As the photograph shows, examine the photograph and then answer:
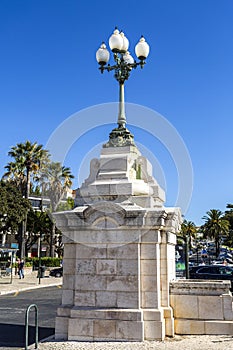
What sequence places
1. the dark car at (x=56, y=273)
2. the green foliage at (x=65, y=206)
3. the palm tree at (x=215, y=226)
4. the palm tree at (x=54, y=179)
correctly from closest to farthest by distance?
the green foliage at (x=65, y=206) → the dark car at (x=56, y=273) → the palm tree at (x=54, y=179) → the palm tree at (x=215, y=226)

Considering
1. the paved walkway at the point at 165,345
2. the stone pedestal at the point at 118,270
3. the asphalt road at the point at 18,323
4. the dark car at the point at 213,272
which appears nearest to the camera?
the paved walkway at the point at 165,345

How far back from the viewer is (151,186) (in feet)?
33.2

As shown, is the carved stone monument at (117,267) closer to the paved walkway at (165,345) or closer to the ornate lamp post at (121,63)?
the paved walkway at (165,345)

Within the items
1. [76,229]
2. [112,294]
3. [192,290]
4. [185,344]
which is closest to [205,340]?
[185,344]

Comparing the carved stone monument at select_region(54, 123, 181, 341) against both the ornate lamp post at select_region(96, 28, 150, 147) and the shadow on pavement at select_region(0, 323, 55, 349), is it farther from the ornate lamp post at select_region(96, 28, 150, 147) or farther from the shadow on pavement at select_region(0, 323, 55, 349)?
the ornate lamp post at select_region(96, 28, 150, 147)

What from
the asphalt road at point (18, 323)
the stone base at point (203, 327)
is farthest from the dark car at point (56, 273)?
the stone base at point (203, 327)

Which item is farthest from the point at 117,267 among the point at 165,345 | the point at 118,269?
the point at 165,345

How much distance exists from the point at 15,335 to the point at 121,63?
322 inches

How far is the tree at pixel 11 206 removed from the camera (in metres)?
38.2

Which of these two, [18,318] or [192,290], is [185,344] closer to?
[192,290]

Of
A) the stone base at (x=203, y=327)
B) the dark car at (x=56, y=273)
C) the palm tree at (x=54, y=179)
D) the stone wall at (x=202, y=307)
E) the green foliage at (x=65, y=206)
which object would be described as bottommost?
the dark car at (x=56, y=273)

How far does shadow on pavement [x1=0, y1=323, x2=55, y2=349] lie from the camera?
835cm

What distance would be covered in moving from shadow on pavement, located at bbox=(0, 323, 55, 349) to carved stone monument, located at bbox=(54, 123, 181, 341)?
3.38 ft

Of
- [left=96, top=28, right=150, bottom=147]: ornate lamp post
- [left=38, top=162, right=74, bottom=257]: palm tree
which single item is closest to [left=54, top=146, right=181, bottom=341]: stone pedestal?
[left=96, top=28, right=150, bottom=147]: ornate lamp post
